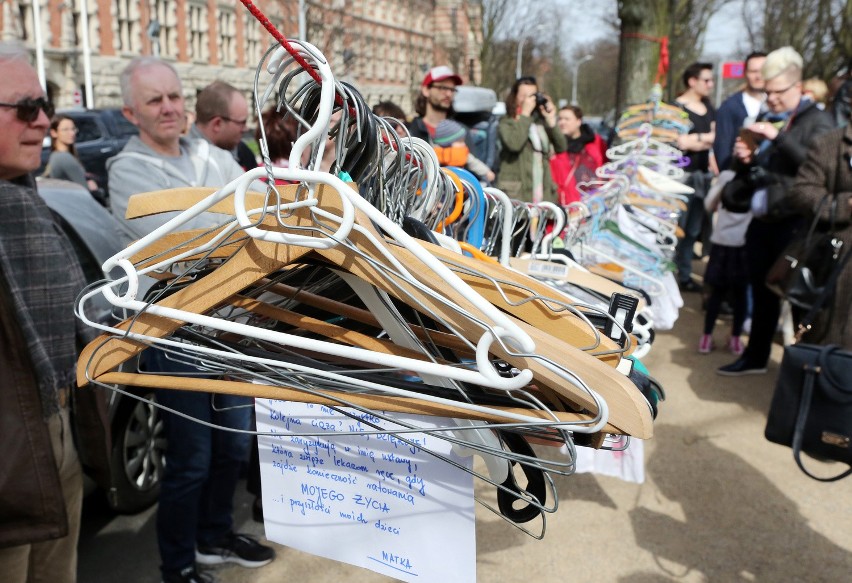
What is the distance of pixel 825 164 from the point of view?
11.7ft

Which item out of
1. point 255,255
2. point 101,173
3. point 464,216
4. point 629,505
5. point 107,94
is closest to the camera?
point 255,255

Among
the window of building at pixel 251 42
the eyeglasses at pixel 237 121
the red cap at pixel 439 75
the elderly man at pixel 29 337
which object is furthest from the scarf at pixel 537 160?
the window of building at pixel 251 42

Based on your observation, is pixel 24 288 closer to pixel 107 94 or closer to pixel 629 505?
pixel 629 505

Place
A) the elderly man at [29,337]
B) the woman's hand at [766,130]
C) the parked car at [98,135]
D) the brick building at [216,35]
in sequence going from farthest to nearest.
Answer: the brick building at [216,35]
the parked car at [98,135]
the woman's hand at [766,130]
the elderly man at [29,337]

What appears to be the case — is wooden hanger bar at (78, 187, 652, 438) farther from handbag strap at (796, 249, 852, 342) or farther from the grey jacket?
handbag strap at (796, 249, 852, 342)

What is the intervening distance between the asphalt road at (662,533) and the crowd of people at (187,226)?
335 mm

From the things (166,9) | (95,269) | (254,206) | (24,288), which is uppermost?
(166,9)

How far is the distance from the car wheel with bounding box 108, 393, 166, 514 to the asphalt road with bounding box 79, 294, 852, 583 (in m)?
0.13

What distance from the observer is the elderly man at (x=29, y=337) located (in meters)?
1.88

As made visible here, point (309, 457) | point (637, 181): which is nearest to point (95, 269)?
point (309, 457)

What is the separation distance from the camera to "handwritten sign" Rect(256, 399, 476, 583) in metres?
1.40

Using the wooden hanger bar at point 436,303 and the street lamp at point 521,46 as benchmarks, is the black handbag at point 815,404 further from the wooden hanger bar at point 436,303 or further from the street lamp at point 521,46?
the street lamp at point 521,46

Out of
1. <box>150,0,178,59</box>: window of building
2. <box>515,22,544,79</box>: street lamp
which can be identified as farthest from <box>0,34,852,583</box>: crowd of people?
<box>150,0,178,59</box>: window of building

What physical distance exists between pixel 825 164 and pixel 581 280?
2229 millimetres
